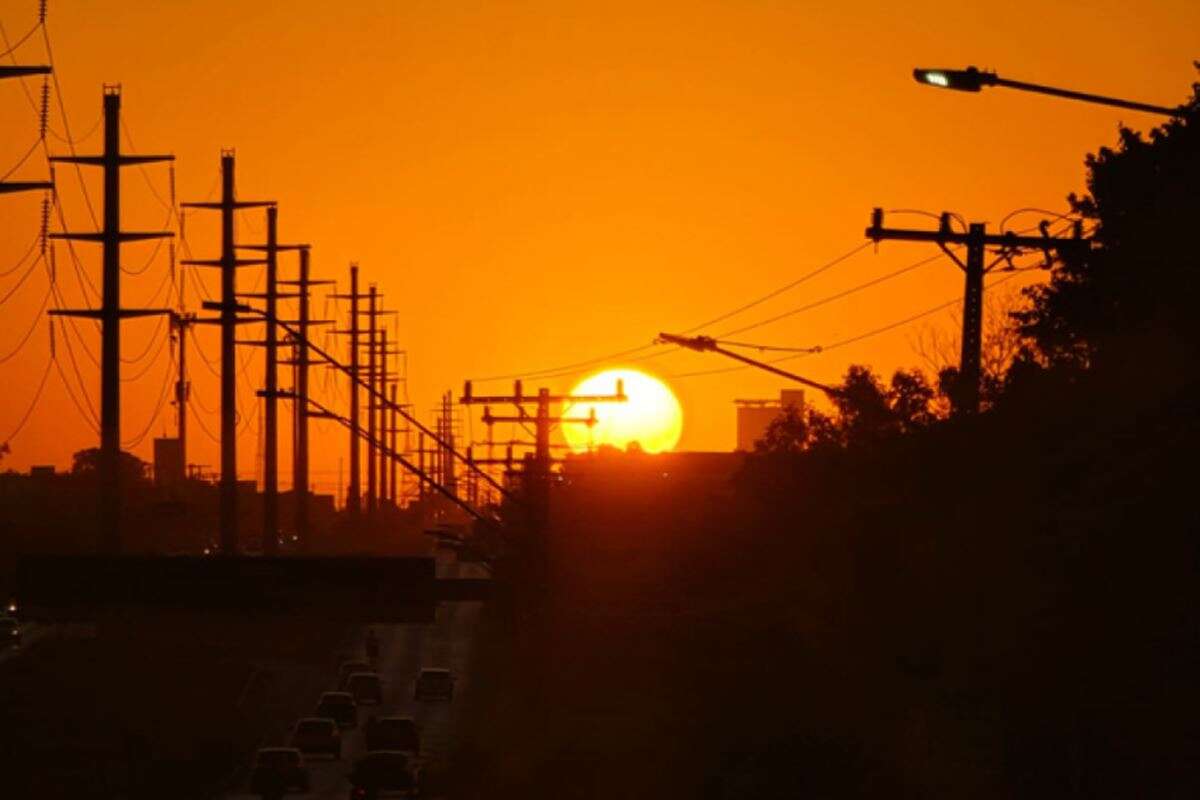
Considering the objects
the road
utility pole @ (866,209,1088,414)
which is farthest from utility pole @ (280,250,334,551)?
utility pole @ (866,209,1088,414)

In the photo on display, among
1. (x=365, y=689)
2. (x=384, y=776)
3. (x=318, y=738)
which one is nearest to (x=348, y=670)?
(x=365, y=689)

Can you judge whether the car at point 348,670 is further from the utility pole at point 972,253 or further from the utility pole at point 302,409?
the utility pole at point 972,253

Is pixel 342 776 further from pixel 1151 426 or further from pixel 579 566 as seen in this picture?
pixel 1151 426

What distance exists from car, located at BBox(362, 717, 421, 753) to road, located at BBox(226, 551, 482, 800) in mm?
646

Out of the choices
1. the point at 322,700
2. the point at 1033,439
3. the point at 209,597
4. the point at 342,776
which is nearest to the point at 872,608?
the point at 1033,439

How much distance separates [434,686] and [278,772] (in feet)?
109

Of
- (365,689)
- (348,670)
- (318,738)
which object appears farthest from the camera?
(348,670)

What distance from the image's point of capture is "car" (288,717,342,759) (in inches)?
3209

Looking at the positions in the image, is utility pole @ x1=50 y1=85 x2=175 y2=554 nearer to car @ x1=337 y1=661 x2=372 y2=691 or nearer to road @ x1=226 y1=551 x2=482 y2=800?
road @ x1=226 y1=551 x2=482 y2=800

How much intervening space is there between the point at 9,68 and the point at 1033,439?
23.1m

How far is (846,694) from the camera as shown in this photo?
166 feet

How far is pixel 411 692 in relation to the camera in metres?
107

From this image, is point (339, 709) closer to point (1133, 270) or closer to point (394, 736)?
point (394, 736)

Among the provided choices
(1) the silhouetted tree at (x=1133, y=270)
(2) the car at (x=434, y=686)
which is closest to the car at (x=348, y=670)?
(2) the car at (x=434, y=686)
